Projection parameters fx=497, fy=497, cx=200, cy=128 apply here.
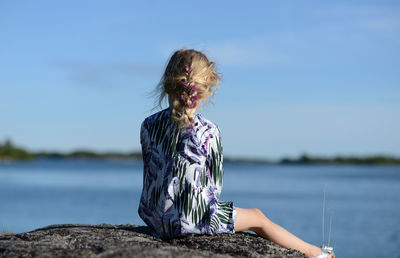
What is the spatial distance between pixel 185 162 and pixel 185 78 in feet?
2.62

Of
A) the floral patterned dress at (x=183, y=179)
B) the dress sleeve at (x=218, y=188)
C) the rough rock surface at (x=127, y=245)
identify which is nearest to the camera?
the rough rock surface at (x=127, y=245)

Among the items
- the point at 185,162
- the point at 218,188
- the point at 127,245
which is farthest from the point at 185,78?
the point at 127,245

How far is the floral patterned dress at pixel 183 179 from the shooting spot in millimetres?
4656

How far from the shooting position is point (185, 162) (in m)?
4.70

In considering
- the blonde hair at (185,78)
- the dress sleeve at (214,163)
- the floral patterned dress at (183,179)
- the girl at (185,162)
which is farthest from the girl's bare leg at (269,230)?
the blonde hair at (185,78)

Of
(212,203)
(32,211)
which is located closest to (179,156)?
(212,203)

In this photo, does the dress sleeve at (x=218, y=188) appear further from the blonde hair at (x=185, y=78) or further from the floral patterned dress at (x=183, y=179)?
the blonde hair at (x=185, y=78)

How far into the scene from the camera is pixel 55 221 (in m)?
23.7

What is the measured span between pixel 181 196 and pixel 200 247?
51 cm

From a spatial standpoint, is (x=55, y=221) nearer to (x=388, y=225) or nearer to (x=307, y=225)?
(x=307, y=225)

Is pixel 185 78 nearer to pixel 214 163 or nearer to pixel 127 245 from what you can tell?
pixel 214 163

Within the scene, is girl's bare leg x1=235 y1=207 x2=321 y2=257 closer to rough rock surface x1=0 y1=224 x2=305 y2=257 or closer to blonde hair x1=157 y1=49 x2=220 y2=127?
rough rock surface x1=0 y1=224 x2=305 y2=257

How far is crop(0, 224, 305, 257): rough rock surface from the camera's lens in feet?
12.9

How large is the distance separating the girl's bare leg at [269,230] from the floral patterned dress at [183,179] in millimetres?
122
